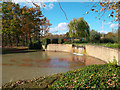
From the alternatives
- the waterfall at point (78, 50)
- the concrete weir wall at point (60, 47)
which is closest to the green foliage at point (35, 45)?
the concrete weir wall at point (60, 47)

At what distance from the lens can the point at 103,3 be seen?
3.97 meters

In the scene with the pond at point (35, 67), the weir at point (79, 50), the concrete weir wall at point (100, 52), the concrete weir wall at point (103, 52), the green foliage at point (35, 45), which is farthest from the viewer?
the green foliage at point (35, 45)

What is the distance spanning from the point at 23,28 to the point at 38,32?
159 inches

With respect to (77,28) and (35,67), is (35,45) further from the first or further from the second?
(35,67)

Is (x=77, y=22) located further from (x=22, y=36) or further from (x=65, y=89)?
(x=65, y=89)

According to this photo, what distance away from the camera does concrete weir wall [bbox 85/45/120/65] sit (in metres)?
7.65

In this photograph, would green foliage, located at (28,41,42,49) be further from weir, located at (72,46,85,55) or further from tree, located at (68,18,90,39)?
weir, located at (72,46,85,55)

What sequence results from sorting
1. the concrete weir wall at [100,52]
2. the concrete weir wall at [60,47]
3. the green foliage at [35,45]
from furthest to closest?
the green foliage at [35,45], the concrete weir wall at [60,47], the concrete weir wall at [100,52]

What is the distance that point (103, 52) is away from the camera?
9938 mm

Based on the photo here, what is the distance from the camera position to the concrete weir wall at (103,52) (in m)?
7.65

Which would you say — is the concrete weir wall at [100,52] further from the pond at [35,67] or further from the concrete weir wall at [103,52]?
the pond at [35,67]

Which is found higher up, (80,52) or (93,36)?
(93,36)

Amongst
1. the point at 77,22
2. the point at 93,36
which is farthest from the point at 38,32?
the point at 93,36

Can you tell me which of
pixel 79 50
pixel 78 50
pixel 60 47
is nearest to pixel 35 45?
pixel 60 47
